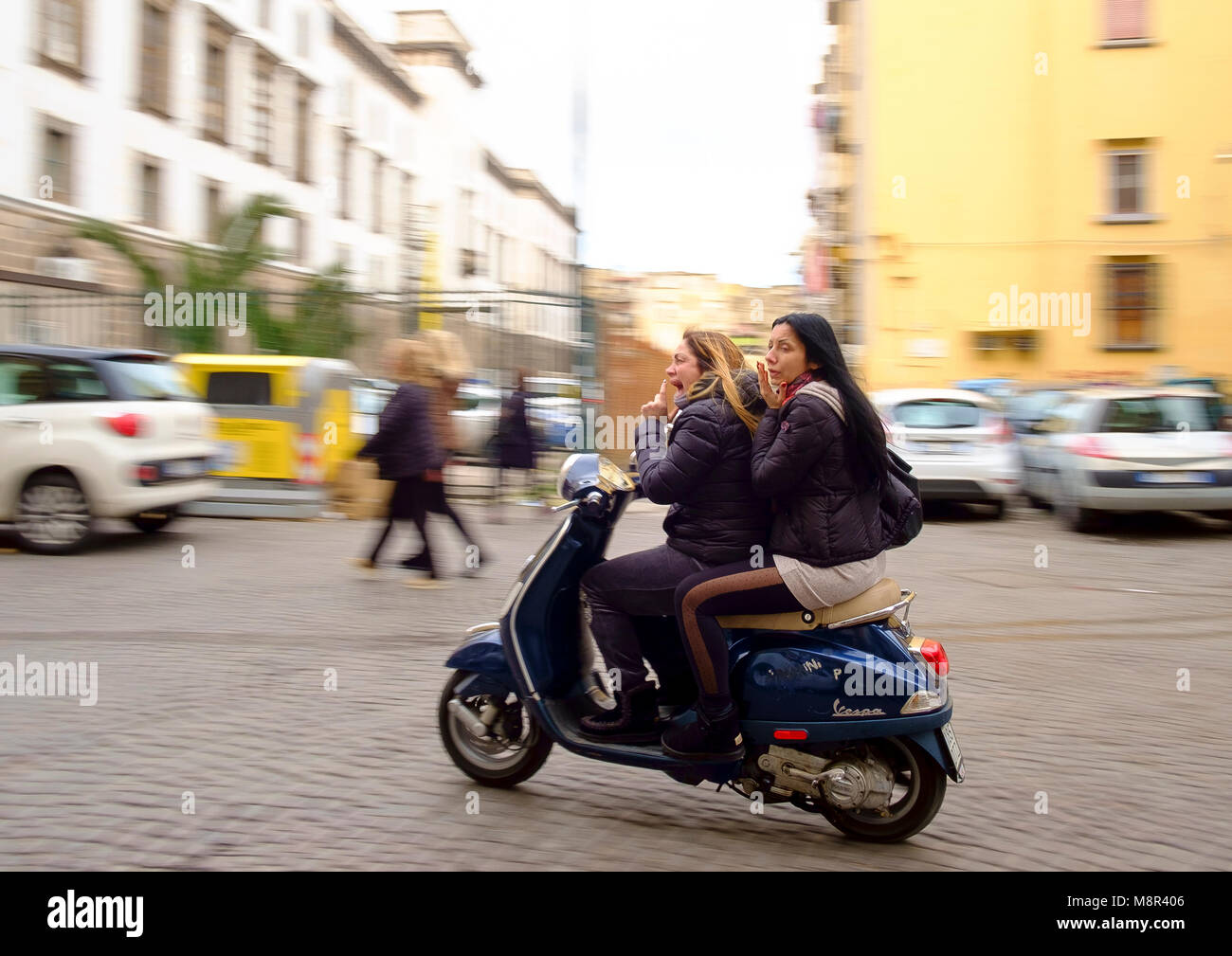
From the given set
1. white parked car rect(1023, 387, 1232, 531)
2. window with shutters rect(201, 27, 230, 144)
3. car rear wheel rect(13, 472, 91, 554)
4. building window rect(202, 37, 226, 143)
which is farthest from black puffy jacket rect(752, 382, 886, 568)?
building window rect(202, 37, 226, 143)

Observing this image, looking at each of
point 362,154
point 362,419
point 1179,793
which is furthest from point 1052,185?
point 362,154

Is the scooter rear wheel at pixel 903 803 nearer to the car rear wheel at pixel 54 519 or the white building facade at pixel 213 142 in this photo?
the car rear wheel at pixel 54 519

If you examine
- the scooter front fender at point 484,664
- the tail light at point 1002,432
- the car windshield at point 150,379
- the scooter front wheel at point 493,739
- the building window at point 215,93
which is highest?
the building window at point 215,93

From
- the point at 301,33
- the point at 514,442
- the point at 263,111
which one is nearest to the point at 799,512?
the point at 514,442

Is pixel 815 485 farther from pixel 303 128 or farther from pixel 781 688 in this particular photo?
pixel 303 128

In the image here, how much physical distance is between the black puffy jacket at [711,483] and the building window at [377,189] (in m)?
47.8

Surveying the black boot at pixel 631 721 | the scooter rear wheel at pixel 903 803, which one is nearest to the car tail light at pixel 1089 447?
the scooter rear wheel at pixel 903 803

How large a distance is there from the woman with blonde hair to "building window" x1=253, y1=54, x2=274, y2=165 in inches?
1407

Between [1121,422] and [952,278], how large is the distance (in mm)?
12442

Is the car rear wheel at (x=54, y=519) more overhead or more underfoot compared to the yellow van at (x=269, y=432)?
more underfoot

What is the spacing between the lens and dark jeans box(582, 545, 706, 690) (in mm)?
4238

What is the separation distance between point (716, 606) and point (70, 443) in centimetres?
853

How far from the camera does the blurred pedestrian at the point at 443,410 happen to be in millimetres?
9984

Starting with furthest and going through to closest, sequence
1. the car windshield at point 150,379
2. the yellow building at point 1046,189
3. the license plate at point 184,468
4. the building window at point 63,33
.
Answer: the building window at point 63,33
the yellow building at point 1046,189
the license plate at point 184,468
the car windshield at point 150,379
